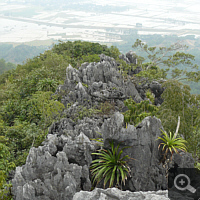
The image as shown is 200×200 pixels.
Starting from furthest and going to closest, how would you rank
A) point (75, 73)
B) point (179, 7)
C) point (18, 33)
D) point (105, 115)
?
1. point (179, 7)
2. point (18, 33)
3. point (75, 73)
4. point (105, 115)

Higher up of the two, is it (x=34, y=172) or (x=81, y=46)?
(x=81, y=46)

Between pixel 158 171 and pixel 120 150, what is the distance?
3.97 feet

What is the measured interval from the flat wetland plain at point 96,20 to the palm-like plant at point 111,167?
85.0 metres

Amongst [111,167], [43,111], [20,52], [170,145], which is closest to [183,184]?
[170,145]

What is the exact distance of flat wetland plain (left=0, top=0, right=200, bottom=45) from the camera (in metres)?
98.7

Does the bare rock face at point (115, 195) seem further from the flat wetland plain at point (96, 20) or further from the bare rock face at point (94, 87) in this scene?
the flat wetland plain at point (96, 20)

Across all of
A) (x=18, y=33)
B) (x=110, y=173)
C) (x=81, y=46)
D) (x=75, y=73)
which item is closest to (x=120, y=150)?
(x=110, y=173)

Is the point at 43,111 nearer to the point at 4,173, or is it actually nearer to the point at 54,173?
the point at 4,173

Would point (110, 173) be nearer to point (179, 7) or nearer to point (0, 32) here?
point (0, 32)

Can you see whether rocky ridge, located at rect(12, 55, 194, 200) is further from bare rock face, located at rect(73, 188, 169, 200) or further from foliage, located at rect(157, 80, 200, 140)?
foliage, located at rect(157, 80, 200, 140)

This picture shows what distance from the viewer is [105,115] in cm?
968

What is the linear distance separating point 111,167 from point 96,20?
133490 millimetres

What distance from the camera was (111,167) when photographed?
19.5 ft

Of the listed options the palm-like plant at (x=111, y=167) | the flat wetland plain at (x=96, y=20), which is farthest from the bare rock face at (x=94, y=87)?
the flat wetland plain at (x=96, y=20)
